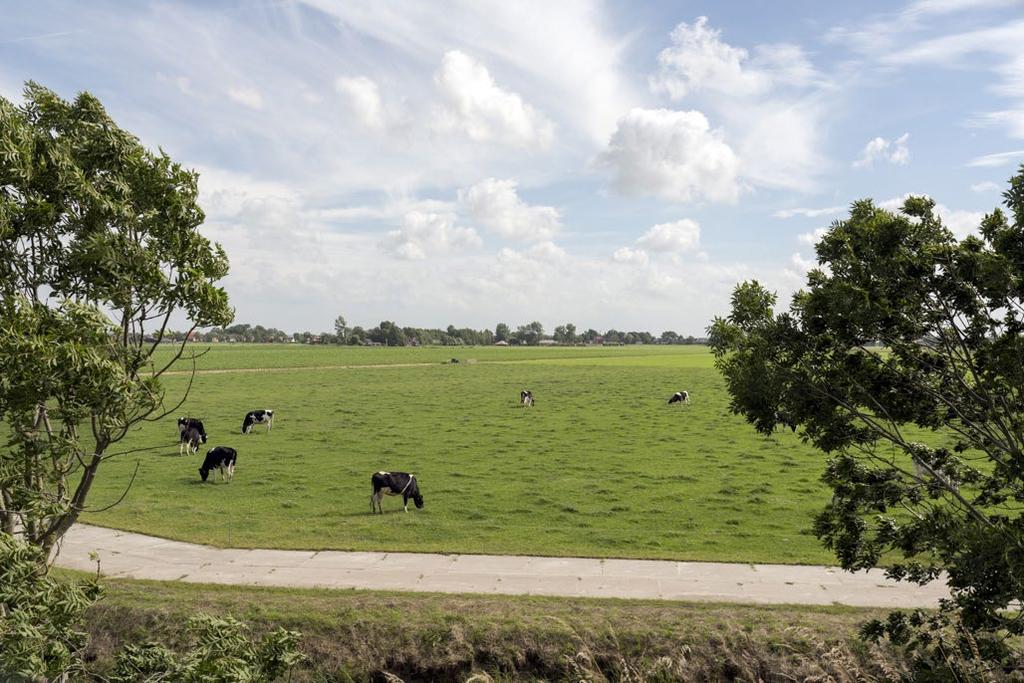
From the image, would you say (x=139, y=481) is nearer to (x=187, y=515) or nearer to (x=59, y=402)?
(x=187, y=515)

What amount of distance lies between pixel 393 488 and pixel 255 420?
68.0ft

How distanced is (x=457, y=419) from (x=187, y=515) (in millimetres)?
23762

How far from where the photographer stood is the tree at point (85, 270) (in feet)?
22.5

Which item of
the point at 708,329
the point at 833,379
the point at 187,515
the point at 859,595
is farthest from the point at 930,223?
the point at 187,515

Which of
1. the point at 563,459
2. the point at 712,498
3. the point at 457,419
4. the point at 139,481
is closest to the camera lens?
the point at 712,498

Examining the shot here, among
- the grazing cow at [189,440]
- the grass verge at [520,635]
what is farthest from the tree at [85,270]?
the grazing cow at [189,440]

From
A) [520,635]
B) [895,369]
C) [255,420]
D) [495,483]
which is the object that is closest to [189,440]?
[255,420]

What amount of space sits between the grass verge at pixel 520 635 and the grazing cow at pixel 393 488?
298 inches

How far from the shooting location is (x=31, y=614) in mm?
6727

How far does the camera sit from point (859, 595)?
1442cm

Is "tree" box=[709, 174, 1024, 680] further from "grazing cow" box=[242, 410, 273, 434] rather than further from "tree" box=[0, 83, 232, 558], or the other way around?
"grazing cow" box=[242, 410, 273, 434]

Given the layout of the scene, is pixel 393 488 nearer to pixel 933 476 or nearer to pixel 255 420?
pixel 933 476

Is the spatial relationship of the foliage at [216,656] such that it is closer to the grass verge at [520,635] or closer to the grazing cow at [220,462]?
the grass verge at [520,635]

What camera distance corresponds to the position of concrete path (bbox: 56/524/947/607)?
14586 mm
